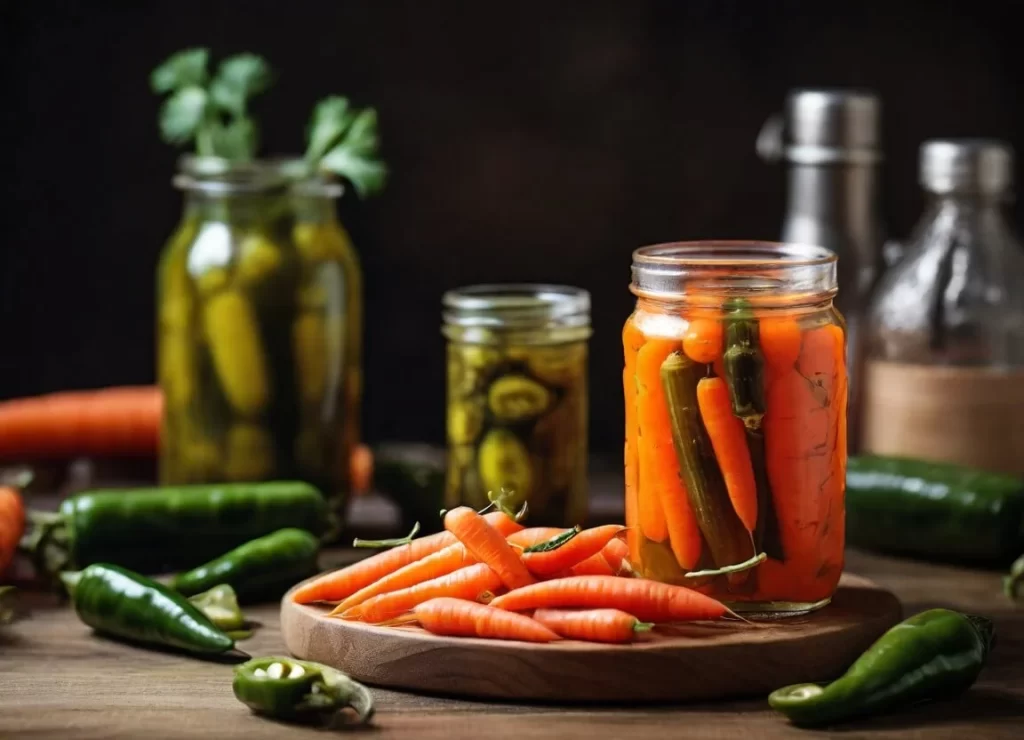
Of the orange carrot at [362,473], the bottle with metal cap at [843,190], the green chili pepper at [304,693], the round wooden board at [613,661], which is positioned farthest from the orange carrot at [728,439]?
the orange carrot at [362,473]

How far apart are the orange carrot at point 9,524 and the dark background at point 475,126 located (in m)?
0.75

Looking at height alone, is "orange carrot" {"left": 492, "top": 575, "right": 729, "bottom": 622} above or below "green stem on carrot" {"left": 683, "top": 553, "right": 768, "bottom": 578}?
below

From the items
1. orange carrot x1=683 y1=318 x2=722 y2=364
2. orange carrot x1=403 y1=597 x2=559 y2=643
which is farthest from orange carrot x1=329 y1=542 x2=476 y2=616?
orange carrot x1=683 y1=318 x2=722 y2=364

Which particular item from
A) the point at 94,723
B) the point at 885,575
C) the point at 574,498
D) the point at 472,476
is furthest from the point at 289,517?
the point at 885,575

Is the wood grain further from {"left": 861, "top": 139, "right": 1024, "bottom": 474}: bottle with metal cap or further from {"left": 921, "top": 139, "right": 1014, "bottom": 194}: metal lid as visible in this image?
{"left": 921, "top": 139, "right": 1014, "bottom": 194}: metal lid

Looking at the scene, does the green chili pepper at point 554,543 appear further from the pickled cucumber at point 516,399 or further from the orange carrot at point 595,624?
the pickled cucumber at point 516,399

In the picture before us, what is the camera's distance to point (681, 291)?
4.69 feet

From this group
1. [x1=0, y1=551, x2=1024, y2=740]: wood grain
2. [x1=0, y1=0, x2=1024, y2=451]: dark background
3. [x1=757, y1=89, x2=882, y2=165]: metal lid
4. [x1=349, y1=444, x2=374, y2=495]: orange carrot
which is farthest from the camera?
[x1=0, y1=0, x2=1024, y2=451]: dark background

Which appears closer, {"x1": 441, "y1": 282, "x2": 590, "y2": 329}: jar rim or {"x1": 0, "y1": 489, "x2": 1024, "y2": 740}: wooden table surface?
{"x1": 0, "y1": 489, "x2": 1024, "y2": 740}: wooden table surface

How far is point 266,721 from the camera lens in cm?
133

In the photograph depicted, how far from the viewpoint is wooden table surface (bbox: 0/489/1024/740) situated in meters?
1.29

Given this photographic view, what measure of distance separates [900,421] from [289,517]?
85cm

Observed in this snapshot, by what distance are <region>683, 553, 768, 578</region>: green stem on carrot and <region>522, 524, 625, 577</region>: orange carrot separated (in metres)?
0.13

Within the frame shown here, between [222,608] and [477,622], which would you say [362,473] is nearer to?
[222,608]
